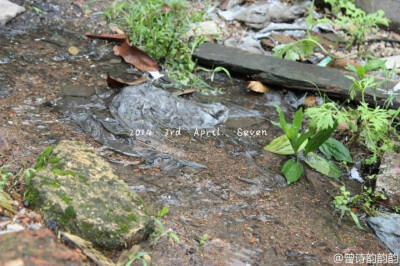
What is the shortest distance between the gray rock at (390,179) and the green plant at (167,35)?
1.88 meters

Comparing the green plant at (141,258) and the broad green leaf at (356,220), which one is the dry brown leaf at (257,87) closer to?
the broad green leaf at (356,220)

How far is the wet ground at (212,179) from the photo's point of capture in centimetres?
268

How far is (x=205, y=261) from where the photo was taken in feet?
8.14

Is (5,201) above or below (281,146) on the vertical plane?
above

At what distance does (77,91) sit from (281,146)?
1.82m

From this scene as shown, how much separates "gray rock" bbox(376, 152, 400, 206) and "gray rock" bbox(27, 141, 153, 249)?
A: 1.74 m

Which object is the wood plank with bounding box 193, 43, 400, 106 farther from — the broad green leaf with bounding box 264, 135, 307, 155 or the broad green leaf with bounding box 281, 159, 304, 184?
the broad green leaf with bounding box 281, 159, 304, 184

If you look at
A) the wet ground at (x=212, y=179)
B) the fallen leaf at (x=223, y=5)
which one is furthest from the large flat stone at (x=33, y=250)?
the fallen leaf at (x=223, y=5)

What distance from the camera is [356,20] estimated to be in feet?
17.2

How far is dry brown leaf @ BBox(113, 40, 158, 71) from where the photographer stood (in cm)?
459

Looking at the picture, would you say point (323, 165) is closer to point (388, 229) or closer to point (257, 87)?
point (388, 229)

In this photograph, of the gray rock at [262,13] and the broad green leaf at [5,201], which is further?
the gray rock at [262,13]

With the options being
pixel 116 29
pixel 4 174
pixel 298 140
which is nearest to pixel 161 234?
pixel 4 174

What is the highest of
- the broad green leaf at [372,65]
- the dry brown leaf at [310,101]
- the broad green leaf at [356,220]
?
the broad green leaf at [372,65]
